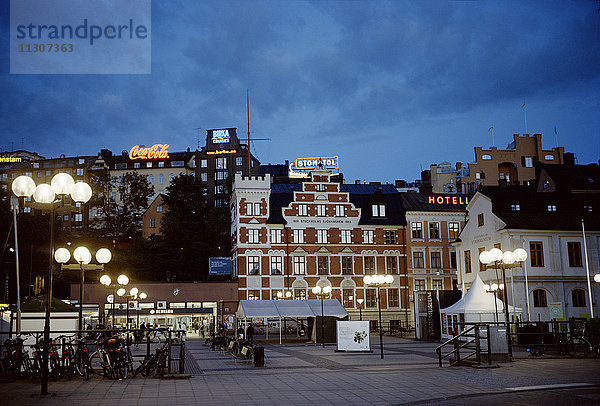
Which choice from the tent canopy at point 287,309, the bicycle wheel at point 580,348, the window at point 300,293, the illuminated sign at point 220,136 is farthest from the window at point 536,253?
the illuminated sign at point 220,136

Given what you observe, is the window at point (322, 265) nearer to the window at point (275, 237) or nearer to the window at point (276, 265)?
the window at point (276, 265)

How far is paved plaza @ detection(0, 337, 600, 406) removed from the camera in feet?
48.6

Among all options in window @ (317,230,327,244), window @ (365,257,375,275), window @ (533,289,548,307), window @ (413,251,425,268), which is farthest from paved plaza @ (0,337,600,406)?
window @ (413,251,425,268)

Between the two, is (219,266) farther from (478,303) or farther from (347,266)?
(478,303)

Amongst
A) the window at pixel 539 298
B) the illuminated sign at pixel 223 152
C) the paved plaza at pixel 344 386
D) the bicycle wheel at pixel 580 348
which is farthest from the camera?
the illuminated sign at pixel 223 152

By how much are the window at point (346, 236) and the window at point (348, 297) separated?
5.23 meters

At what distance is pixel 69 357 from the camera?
62.9 ft

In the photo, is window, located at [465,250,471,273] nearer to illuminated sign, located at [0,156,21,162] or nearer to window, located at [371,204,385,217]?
window, located at [371,204,385,217]

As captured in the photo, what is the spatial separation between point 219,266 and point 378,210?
1848 cm

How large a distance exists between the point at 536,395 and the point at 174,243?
6159 cm

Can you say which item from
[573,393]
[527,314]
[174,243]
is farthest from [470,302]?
[174,243]

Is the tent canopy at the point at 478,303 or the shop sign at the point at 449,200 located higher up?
the shop sign at the point at 449,200

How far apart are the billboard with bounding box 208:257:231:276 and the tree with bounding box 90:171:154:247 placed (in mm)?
32622

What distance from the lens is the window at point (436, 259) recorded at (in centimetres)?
6544
